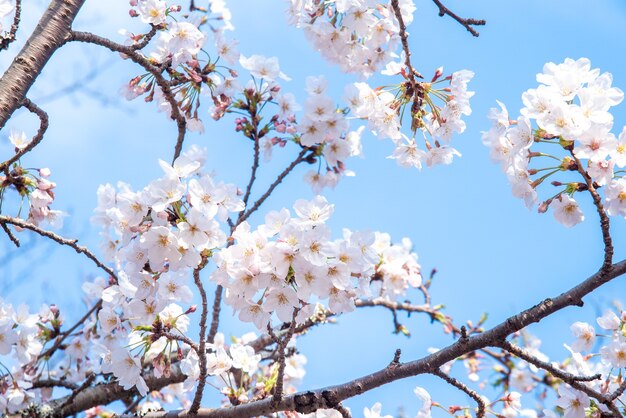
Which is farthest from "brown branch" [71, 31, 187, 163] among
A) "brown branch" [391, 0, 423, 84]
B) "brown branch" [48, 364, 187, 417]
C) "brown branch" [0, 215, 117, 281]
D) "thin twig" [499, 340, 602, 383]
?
"thin twig" [499, 340, 602, 383]

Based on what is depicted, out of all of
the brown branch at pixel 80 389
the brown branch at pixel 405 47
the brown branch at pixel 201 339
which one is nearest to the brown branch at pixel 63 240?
the brown branch at pixel 201 339

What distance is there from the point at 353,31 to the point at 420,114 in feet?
2.49

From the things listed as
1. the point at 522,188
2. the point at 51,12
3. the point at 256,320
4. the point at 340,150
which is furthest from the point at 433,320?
the point at 51,12

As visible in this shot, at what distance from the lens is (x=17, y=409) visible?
3342mm

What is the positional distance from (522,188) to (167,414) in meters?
1.63

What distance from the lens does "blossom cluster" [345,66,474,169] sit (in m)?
2.85

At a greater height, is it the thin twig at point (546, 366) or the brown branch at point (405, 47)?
the brown branch at point (405, 47)

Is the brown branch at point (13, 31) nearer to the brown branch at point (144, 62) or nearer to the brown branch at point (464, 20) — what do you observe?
the brown branch at point (144, 62)

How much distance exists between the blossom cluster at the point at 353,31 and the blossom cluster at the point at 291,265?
1.46 m

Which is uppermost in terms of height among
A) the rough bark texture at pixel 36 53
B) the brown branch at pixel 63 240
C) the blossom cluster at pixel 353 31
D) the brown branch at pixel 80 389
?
the blossom cluster at pixel 353 31

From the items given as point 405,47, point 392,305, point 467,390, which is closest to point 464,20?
point 405,47

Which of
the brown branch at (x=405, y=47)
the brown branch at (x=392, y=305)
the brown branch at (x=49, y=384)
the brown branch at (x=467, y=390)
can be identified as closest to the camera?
the brown branch at (x=467, y=390)

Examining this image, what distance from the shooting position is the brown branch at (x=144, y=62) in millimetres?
2555

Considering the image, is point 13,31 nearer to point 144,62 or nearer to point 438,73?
point 144,62
